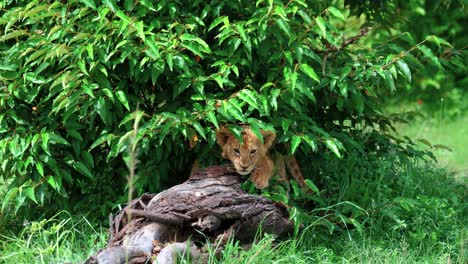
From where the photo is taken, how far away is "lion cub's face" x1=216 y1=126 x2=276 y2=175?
15.7ft

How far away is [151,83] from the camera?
16.6 ft

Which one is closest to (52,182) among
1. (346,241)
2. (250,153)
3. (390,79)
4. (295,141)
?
(250,153)

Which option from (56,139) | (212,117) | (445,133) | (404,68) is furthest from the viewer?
(445,133)

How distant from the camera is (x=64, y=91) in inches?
183

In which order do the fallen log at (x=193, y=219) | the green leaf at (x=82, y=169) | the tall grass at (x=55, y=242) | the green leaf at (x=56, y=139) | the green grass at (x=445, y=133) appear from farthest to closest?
the green grass at (x=445, y=133) → the green leaf at (x=82, y=169) → the green leaf at (x=56, y=139) → the tall grass at (x=55, y=242) → the fallen log at (x=193, y=219)

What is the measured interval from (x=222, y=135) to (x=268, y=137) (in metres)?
0.27

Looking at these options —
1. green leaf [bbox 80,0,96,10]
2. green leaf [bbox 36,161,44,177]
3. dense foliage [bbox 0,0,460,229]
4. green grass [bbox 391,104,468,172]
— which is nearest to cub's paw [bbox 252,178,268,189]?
dense foliage [bbox 0,0,460,229]

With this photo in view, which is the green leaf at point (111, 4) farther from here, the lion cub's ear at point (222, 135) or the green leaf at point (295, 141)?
the green leaf at point (295, 141)

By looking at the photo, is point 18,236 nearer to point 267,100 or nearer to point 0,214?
point 0,214

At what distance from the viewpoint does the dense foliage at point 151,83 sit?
4.64 metres

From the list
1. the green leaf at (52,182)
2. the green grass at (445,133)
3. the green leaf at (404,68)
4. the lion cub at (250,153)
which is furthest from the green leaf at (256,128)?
the green grass at (445,133)

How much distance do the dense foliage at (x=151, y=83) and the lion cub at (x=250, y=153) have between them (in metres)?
0.11

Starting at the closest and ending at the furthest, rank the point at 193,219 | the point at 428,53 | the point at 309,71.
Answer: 1. the point at 193,219
2. the point at 309,71
3. the point at 428,53

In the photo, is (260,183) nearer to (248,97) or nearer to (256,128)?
(256,128)
